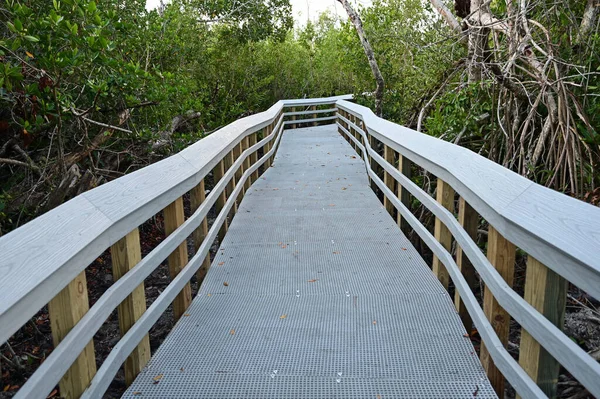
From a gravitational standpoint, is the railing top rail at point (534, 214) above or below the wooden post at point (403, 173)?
above

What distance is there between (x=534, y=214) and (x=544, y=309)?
0.38m

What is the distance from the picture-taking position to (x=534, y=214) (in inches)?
96.2

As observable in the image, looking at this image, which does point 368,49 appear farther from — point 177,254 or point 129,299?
point 129,299

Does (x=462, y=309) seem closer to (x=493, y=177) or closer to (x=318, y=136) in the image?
(x=493, y=177)

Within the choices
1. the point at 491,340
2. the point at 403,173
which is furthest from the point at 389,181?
the point at 491,340

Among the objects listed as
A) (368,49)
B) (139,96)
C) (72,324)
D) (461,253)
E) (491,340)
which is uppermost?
(368,49)

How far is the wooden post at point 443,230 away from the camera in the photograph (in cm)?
419

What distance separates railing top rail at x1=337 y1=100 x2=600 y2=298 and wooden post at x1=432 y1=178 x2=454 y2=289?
0.39 ft

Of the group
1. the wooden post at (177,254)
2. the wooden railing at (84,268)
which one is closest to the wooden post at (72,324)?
the wooden railing at (84,268)

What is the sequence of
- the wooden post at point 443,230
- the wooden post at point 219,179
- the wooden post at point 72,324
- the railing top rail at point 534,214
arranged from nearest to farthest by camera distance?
the railing top rail at point 534,214
the wooden post at point 72,324
the wooden post at point 443,230
the wooden post at point 219,179

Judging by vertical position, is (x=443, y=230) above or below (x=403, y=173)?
below

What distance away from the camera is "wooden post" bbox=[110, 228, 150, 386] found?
116 inches

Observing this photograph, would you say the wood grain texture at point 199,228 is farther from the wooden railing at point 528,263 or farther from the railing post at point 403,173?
the railing post at point 403,173

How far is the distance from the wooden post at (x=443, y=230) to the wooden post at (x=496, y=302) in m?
1.12
